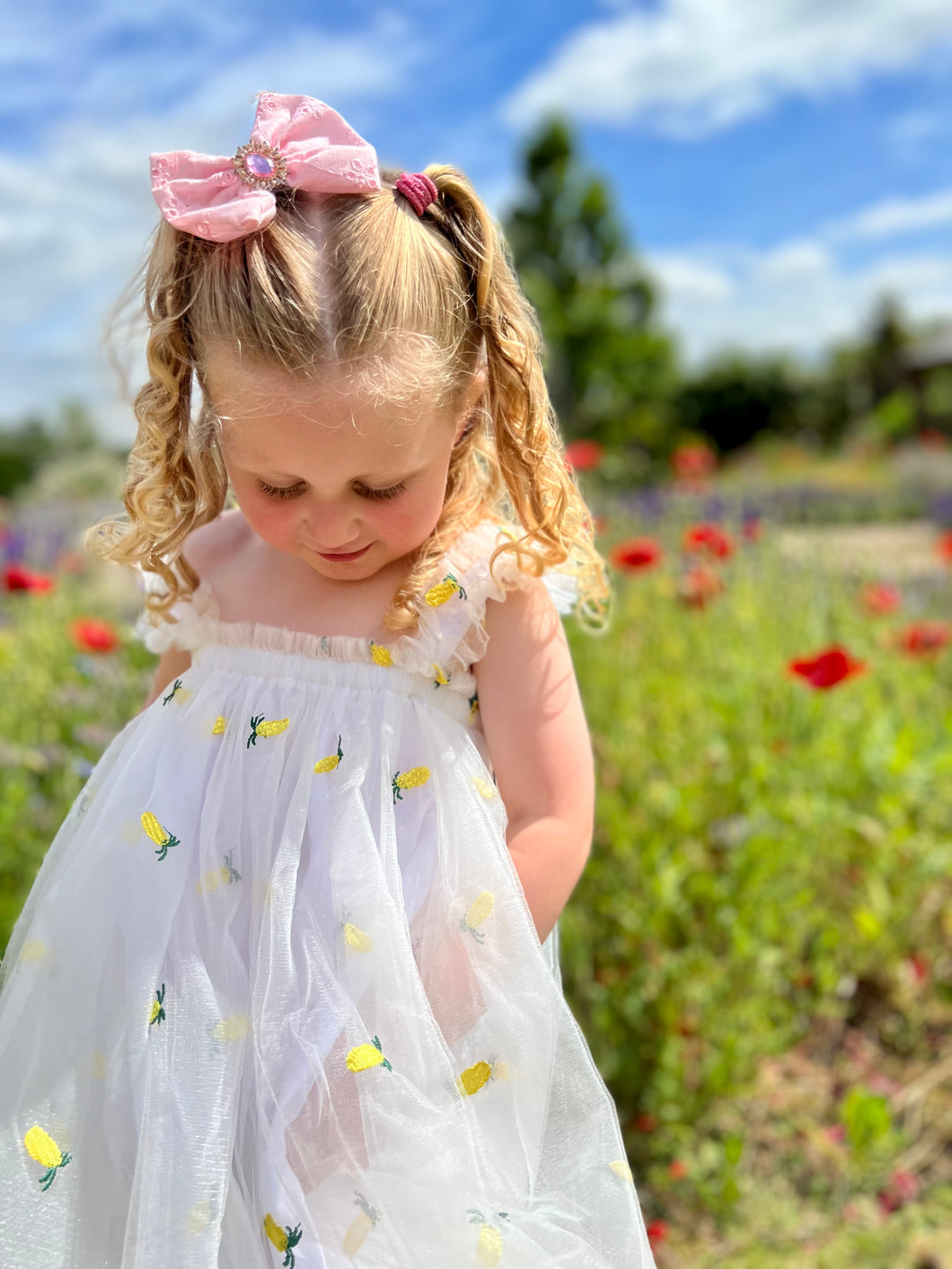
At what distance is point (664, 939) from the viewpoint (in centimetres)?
214

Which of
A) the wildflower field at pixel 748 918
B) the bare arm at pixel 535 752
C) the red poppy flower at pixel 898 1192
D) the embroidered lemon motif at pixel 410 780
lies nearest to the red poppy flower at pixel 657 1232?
the wildflower field at pixel 748 918

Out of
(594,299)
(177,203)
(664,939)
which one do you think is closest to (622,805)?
(664,939)

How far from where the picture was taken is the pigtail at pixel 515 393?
107cm

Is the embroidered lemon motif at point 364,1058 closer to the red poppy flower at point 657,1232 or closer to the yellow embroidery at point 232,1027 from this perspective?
the yellow embroidery at point 232,1027

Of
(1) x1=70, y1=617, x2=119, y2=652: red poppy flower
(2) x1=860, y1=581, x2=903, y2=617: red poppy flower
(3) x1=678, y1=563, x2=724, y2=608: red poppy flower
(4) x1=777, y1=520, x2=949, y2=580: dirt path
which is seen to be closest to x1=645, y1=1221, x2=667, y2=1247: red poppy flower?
(3) x1=678, y1=563, x2=724, y2=608: red poppy flower

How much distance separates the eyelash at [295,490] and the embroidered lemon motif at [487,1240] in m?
0.64

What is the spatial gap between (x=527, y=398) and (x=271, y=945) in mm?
589

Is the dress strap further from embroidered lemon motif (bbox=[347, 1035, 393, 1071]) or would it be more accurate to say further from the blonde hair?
embroidered lemon motif (bbox=[347, 1035, 393, 1071])

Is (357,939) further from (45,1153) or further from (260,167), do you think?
(260,167)

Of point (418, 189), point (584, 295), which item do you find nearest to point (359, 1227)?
point (418, 189)

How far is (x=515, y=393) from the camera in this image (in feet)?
3.61

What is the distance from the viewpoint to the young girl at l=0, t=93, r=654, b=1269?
94 cm

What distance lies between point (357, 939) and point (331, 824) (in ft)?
0.37

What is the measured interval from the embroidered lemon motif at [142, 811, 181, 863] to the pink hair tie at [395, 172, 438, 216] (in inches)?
25.5
